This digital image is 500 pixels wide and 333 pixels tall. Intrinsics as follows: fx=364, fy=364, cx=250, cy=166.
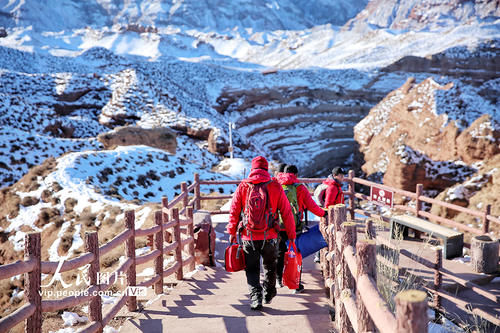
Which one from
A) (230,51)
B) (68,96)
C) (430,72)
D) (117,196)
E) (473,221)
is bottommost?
(473,221)

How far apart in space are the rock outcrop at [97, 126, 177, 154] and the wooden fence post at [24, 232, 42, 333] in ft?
50.7

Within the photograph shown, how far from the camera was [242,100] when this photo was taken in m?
34.5

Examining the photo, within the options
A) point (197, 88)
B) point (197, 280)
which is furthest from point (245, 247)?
point (197, 88)

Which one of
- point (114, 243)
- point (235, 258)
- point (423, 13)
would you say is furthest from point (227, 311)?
point (423, 13)

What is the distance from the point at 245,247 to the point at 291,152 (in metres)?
28.6

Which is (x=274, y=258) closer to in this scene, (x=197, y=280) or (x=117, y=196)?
(x=197, y=280)

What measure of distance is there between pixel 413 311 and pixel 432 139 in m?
17.0

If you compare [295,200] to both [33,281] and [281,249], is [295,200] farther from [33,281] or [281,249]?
[33,281]

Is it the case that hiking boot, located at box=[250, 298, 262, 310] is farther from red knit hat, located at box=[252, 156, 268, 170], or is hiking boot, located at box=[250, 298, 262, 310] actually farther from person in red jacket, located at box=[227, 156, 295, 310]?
red knit hat, located at box=[252, 156, 268, 170]

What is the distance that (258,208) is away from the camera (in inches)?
141

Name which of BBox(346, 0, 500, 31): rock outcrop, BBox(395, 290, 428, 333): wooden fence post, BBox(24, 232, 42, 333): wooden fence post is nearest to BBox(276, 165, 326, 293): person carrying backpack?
BBox(24, 232, 42, 333): wooden fence post

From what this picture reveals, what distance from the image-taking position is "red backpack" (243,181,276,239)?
11.7 ft

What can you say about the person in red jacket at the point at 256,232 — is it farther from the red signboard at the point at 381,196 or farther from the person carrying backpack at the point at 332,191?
the red signboard at the point at 381,196

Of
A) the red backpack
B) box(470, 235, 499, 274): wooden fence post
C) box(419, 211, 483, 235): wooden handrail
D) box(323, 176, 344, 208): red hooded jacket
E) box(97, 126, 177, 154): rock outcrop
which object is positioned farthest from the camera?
box(97, 126, 177, 154): rock outcrop
